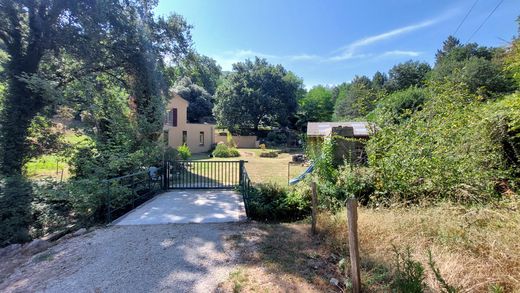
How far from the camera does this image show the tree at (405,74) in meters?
32.3

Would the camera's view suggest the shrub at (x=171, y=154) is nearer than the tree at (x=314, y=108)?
Yes

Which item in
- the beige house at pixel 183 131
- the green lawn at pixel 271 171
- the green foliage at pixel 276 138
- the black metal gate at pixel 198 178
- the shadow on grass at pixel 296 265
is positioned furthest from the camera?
the green foliage at pixel 276 138

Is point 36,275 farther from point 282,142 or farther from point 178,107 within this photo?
point 282,142

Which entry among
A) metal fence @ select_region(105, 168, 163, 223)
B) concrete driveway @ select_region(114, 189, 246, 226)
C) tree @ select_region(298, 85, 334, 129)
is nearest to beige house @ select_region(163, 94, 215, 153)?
metal fence @ select_region(105, 168, 163, 223)

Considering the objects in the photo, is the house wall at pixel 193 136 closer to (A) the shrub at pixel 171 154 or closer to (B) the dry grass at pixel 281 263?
(A) the shrub at pixel 171 154

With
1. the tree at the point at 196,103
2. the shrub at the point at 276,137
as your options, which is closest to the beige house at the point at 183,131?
the tree at the point at 196,103

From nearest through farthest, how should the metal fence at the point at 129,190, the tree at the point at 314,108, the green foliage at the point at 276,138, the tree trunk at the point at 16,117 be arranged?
the metal fence at the point at 129,190, the tree trunk at the point at 16,117, the green foliage at the point at 276,138, the tree at the point at 314,108

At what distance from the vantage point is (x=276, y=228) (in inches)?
188

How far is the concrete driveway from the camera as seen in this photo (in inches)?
210

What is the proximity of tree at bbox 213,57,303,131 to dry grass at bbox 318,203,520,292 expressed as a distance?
1073 inches

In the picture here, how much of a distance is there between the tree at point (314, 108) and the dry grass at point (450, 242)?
111ft

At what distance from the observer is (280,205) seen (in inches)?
253

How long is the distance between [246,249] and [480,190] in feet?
13.2

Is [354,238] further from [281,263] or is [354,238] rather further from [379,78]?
[379,78]
